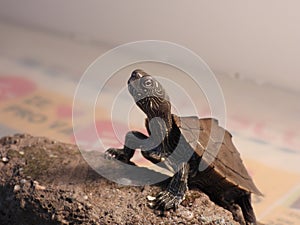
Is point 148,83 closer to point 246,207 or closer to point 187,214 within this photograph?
point 187,214

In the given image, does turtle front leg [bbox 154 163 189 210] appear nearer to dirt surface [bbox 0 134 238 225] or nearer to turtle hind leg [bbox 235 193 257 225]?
dirt surface [bbox 0 134 238 225]

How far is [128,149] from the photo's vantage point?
2.10 metres

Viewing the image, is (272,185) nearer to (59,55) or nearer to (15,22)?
(59,55)

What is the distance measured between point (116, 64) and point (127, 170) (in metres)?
1.63

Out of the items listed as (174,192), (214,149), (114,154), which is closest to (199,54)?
(114,154)

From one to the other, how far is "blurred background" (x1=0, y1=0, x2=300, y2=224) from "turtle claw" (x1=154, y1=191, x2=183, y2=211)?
100cm

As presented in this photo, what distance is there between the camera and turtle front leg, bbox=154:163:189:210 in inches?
74.1

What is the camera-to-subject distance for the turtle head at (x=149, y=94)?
6.15 ft

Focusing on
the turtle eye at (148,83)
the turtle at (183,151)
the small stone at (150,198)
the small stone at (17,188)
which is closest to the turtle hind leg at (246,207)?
the turtle at (183,151)

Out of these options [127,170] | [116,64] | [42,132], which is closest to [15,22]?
[116,64]

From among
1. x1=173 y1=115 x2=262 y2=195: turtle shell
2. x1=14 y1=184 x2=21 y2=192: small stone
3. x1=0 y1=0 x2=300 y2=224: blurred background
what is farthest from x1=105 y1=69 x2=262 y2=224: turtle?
x1=0 y1=0 x2=300 y2=224: blurred background

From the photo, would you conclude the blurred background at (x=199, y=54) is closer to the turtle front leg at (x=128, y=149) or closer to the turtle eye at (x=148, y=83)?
the turtle front leg at (x=128, y=149)

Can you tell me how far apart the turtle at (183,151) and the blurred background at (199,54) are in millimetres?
836

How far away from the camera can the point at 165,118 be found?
1941mm
